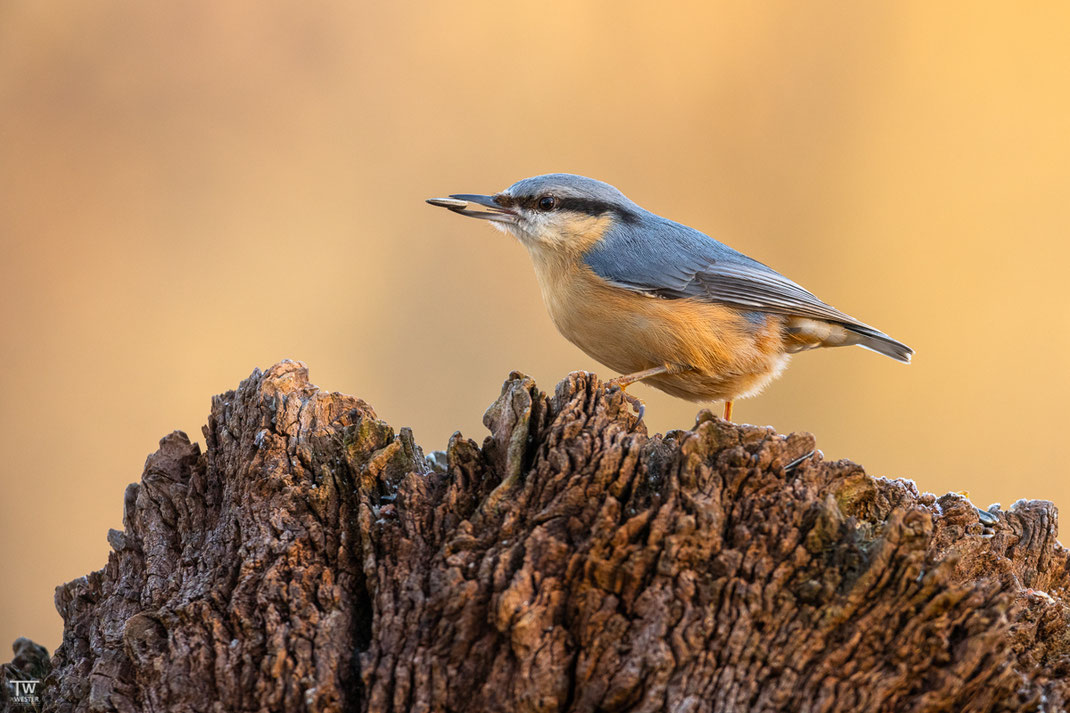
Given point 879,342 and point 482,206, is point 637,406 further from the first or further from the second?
point 879,342

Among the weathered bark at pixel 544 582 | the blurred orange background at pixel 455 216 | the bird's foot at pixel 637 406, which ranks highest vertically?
the blurred orange background at pixel 455 216

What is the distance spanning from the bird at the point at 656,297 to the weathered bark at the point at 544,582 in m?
1.39

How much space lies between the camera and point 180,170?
673cm

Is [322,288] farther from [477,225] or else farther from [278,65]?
[278,65]

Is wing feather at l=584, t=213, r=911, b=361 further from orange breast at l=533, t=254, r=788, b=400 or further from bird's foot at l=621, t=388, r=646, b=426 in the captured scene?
bird's foot at l=621, t=388, r=646, b=426

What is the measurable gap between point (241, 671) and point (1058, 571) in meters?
2.27

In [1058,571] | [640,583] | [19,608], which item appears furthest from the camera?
[19,608]

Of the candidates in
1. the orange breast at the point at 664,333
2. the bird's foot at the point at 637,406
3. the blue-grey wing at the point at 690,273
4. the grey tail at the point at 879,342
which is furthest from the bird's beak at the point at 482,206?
the bird's foot at the point at 637,406

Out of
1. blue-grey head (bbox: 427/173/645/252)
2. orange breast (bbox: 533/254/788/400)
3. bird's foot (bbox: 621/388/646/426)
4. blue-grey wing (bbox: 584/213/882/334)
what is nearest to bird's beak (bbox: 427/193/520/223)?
blue-grey head (bbox: 427/173/645/252)

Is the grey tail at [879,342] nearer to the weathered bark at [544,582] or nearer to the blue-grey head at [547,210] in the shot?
the blue-grey head at [547,210]

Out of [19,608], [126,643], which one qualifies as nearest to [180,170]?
[19,608]

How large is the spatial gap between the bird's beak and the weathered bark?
1.67 m

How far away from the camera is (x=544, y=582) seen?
2.06 metres

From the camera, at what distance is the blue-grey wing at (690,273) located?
3.96 meters
